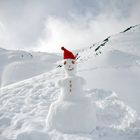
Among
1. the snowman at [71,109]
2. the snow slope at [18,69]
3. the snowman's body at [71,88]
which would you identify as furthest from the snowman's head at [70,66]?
the snow slope at [18,69]

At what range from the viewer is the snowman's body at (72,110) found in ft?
18.7

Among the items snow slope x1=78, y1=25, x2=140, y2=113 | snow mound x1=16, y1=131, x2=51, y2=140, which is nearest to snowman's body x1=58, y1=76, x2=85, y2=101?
snow mound x1=16, y1=131, x2=51, y2=140

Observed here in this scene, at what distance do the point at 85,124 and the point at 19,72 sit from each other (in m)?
13.0

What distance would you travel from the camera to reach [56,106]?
5934 millimetres

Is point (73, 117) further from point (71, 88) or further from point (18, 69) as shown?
point (18, 69)

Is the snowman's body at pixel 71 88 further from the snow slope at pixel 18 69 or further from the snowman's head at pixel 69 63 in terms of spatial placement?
the snow slope at pixel 18 69

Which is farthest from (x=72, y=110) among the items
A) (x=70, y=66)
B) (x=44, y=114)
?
(x=44, y=114)

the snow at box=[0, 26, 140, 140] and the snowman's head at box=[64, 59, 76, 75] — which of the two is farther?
the snowman's head at box=[64, 59, 76, 75]

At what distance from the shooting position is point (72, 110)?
18.8 ft

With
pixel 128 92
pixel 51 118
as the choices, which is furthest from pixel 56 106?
pixel 128 92

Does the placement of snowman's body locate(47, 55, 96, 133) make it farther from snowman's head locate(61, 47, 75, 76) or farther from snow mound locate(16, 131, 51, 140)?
snow mound locate(16, 131, 51, 140)

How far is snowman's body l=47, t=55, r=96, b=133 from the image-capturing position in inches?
224

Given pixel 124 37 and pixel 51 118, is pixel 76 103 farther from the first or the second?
pixel 124 37

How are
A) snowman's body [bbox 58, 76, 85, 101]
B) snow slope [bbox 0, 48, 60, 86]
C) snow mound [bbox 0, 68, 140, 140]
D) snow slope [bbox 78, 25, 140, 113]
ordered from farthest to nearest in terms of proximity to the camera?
snow slope [bbox 0, 48, 60, 86], snow slope [bbox 78, 25, 140, 113], snowman's body [bbox 58, 76, 85, 101], snow mound [bbox 0, 68, 140, 140]
